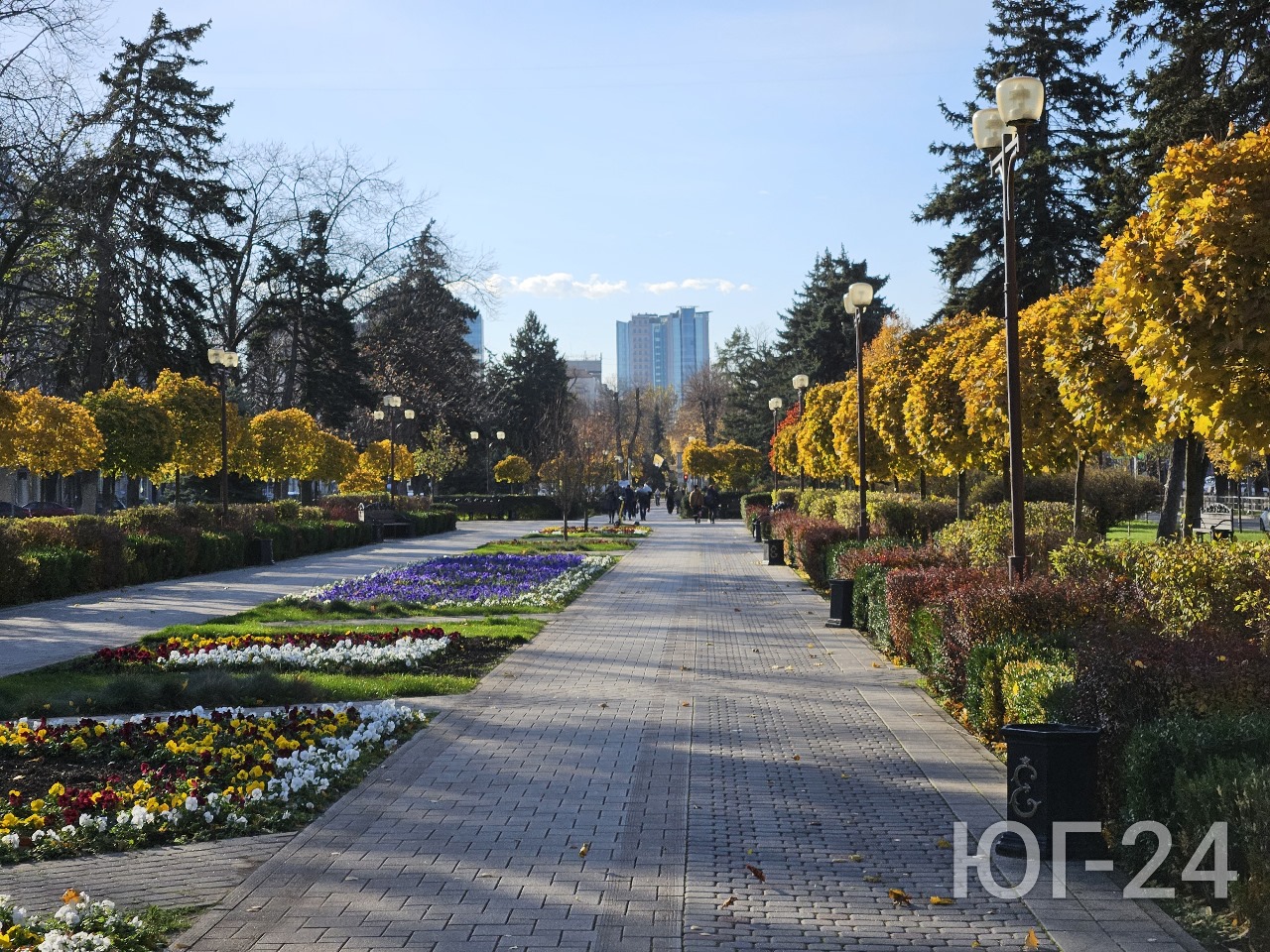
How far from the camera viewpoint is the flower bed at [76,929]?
4.30 metres

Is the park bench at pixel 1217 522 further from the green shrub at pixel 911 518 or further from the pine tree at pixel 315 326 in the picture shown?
the pine tree at pixel 315 326

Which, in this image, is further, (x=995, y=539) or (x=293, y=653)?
(x=995, y=539)

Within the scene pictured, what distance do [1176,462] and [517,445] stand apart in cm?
5687

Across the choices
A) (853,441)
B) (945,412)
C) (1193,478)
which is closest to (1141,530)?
(853,441)

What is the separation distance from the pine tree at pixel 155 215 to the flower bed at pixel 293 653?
20861mm

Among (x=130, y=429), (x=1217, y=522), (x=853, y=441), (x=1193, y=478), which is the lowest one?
(x=1217, y=522)

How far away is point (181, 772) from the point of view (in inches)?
282

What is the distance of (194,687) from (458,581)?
11162mm

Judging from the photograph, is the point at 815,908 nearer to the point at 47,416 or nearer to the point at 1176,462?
the point at 1176,462

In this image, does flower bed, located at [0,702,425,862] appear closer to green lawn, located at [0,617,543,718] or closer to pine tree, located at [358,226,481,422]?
green lawn, located at [0,617,543,718]

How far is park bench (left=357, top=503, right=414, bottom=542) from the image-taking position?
126 ft

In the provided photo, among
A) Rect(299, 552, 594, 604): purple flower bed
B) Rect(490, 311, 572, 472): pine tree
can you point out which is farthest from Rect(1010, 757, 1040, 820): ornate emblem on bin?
Rect(490, 311, 572, 472): pine tree

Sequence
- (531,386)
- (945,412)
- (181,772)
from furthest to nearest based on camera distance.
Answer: (531,386) → (945,412) → (181,772)

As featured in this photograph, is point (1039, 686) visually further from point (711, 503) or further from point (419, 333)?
point (419, 333)
